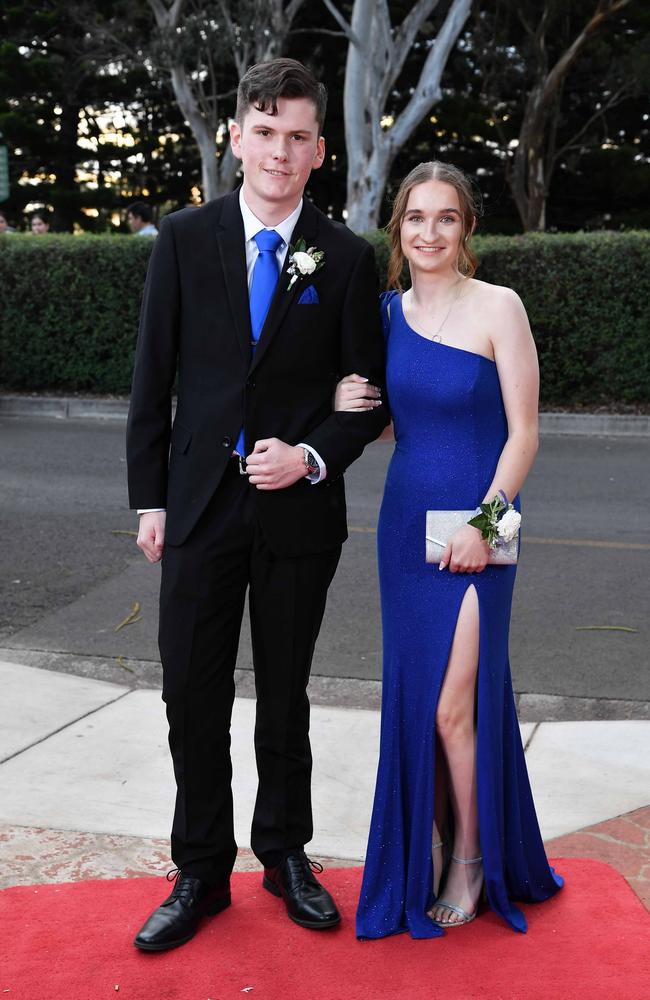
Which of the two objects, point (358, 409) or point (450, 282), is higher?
point (450, 282)

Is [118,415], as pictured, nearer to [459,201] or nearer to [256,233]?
[256,233]

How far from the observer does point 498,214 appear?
33688 mm

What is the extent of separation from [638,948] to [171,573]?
1530 millimetres

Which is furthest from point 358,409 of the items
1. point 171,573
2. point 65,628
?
point 65,628

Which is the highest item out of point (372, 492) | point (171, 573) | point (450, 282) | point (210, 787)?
point (450, 282)

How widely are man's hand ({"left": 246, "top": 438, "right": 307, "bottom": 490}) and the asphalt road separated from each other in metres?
2.40

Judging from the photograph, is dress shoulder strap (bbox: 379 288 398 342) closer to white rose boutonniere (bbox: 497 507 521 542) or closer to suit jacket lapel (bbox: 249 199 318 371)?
suit jacket lapel (bbox: 249 199 318 371)

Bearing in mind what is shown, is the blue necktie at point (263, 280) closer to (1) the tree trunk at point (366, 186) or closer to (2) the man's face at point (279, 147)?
(2) the man's face at point (279, 147)

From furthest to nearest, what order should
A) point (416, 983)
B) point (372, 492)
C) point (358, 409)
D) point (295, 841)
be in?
point (372, 492) → point (295, 841) → point (358, 409) → point (416, 983)

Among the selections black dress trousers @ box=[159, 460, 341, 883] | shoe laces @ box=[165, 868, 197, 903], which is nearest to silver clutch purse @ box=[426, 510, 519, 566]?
black dress trousers @ box=[159, 460, 341, 883]

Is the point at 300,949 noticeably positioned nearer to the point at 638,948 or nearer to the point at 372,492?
the point at 638,948

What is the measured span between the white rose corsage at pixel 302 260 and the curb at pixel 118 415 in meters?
9.33

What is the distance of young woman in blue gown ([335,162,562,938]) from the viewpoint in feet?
10.2

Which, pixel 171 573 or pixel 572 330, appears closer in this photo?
pixel 171 573
